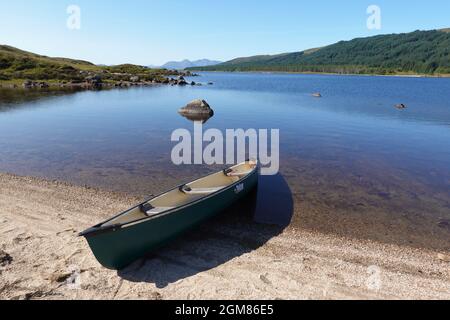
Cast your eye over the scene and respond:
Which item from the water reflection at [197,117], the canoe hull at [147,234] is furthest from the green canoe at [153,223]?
the water reflection at [197,117]

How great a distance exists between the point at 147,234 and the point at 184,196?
389cm

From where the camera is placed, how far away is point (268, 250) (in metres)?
13.4

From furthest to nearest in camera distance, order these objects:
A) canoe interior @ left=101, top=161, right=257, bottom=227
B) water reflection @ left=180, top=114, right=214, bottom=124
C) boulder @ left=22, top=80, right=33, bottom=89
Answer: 1. boulder @ left=22, top=80, right=33, bottom=89
2. water reflection @ left=180, top=114, right=214, bottom=124
3. canoe interior @ left=101, top=161, right=257, bottom=227

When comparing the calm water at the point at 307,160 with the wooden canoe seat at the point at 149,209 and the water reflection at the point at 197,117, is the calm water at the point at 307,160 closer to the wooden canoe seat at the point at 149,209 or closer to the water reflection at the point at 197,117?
the water reflection at the point at 197,117

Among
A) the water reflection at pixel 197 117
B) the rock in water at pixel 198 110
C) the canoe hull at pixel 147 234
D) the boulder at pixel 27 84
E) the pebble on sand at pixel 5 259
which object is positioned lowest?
the pebble on sand at pixel 5 259

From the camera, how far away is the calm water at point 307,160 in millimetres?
17391

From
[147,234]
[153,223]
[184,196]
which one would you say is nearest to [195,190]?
[184,196]

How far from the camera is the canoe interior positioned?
12177 millimetres

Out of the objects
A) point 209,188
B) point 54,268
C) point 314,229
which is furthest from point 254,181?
point 54,268

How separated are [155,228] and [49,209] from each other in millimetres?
8103

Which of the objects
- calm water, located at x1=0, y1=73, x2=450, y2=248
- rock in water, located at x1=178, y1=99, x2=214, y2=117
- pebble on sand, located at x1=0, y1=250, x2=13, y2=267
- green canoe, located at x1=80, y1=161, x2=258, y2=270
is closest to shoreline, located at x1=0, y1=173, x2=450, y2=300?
pebble on sand, located at x1=0, y1=250, x2=13, y2=267

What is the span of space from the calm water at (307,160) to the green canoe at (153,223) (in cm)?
401

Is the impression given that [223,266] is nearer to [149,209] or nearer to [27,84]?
[149,209]

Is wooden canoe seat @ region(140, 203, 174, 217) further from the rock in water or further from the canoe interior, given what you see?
the rock in water
